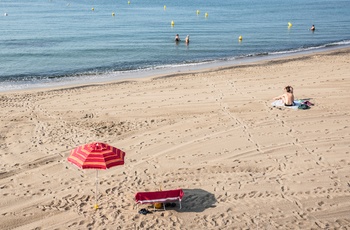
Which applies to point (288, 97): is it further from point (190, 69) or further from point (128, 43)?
point (128, 43)

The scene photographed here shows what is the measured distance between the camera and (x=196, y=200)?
10742 mm

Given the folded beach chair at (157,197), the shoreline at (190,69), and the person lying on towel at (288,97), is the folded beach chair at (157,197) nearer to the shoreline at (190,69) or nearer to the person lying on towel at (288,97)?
the person lying on towel at (288,97)

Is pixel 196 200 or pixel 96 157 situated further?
pixel 196 200

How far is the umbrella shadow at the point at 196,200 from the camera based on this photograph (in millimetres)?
10383

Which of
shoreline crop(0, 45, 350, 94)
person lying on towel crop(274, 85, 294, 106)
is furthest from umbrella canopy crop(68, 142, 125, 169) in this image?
shoreline crop(0, 45, 350, 94)

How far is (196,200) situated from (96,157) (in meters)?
2.81

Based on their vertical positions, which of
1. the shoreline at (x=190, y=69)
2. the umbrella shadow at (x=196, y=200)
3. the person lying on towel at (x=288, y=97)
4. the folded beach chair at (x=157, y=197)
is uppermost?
the person lying on towel at (x=288, y=97)

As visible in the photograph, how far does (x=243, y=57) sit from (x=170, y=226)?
85.8 feet

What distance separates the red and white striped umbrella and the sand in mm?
1203

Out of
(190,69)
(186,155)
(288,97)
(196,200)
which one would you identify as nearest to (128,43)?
(190,69)

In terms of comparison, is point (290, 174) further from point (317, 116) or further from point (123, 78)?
point (123, 78)

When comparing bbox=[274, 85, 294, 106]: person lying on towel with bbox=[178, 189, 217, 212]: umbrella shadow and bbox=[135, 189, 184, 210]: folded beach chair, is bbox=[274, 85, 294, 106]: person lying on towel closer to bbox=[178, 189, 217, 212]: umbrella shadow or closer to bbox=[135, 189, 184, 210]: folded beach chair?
bbox=[178, 189, 217, 212]: umbrella shadow

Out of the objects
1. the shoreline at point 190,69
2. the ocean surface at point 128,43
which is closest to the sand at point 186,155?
the shoreline at point 190,69

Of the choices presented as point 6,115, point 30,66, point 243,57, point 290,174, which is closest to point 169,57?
point 243,57
